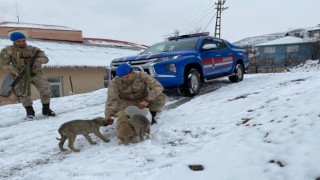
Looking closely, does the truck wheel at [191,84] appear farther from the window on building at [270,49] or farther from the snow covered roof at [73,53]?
the window on building at [270,49]

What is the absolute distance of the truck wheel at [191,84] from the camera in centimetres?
862

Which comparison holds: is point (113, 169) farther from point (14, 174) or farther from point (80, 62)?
point (80, 62)

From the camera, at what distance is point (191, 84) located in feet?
28.6

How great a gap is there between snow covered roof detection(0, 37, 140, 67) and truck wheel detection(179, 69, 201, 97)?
995 centimetres

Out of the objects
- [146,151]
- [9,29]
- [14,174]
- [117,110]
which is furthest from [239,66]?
[9,29]

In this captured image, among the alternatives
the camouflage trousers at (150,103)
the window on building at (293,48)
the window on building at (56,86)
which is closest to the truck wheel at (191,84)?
the camouflage trousers at (150,103)

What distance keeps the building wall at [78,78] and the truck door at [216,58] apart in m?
9.11

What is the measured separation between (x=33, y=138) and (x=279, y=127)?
4.01 m

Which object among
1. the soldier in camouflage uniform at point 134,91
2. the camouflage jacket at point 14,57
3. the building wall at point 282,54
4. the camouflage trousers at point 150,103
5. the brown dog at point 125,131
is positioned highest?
the camouflage jacket at point 14,57

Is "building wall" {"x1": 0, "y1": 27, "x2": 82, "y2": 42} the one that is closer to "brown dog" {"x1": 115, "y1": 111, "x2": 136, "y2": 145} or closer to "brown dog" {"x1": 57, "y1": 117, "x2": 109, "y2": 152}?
"brown dog" {"x1": 57, "y1": 117, "x2": 109, "y2": 152}

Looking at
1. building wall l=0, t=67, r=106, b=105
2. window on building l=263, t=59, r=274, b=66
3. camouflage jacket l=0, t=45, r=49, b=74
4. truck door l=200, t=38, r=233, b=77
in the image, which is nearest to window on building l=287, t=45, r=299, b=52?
window on building l=263, t=59, r=274, b=66

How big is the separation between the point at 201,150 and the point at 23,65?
4793 mm

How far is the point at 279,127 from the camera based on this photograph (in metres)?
A: 4.05

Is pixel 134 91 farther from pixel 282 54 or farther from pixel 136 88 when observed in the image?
pixel 282 54
